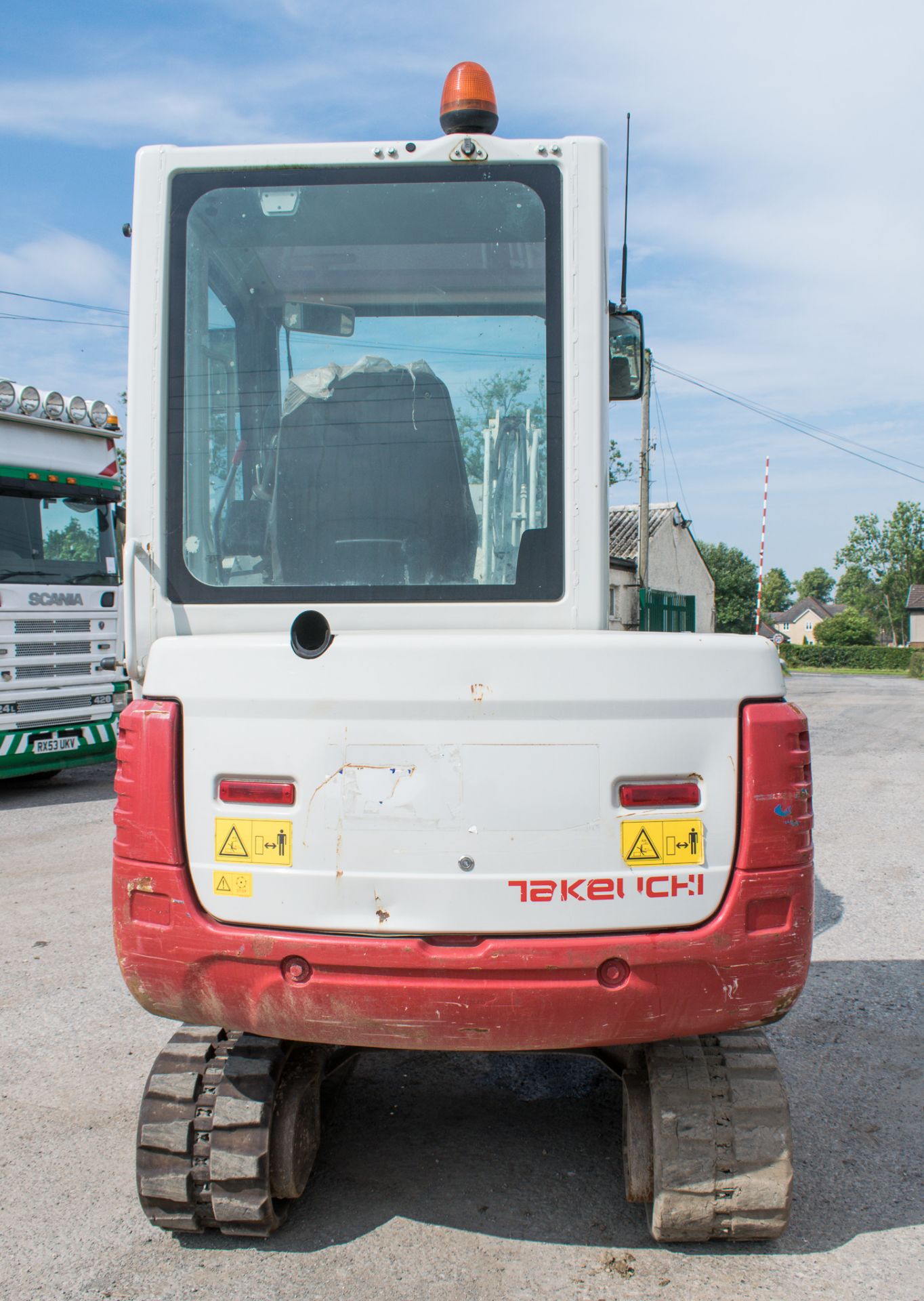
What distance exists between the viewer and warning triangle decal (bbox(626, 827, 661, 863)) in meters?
2.51

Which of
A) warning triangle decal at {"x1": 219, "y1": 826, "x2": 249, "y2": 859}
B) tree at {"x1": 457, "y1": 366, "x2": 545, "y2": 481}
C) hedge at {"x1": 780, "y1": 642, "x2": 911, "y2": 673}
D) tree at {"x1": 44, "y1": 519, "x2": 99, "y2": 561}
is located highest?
tree at {"x1": 44, "y1": 519, "x2": 99, "y2": 561}

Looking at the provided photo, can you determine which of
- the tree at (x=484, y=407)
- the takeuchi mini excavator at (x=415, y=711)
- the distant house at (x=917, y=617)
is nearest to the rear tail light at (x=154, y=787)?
the takeuchi mini excavator at (x=415, y=711)

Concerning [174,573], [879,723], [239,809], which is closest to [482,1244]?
[239,809]

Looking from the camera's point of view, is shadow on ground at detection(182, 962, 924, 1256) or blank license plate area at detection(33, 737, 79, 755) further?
blank license plate area at detection(33, 737, 79, 755)

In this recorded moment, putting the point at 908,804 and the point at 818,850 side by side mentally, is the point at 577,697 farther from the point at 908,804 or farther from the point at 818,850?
the point at 908,804

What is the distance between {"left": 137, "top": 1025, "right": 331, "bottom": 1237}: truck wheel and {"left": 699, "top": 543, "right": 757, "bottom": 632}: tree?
6817 centimetres

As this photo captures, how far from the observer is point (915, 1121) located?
12.0 feet

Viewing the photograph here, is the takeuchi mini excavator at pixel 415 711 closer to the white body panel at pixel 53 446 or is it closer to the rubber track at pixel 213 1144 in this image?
the rubber track at pixel 213 1144

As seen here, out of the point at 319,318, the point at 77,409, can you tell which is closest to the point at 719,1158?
the point at 319,318

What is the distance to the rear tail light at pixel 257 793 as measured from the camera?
8.41 feet

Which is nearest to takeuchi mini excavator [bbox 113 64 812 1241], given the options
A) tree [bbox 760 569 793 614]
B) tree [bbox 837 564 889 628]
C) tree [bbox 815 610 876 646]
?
tree [bbox 815 610 876 646]

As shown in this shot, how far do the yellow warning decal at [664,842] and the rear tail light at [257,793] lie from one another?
79 cm

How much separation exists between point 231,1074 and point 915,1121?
2351 millimetres

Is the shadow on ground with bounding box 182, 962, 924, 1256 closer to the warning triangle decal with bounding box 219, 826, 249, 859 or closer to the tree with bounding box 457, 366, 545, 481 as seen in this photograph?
the warning triangle decal with bounding box 219, 826, 249, 859
